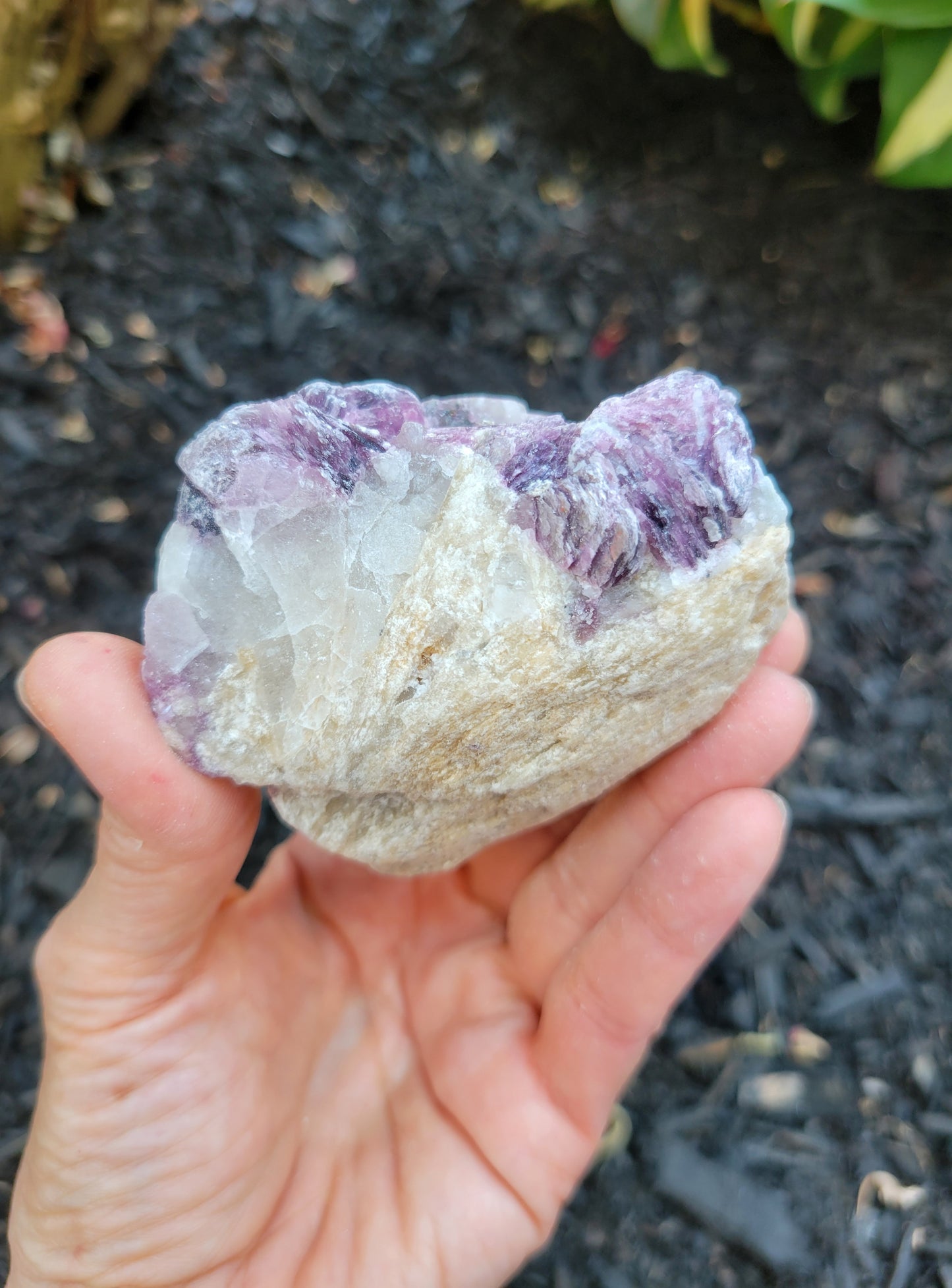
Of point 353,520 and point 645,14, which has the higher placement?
point 645,14

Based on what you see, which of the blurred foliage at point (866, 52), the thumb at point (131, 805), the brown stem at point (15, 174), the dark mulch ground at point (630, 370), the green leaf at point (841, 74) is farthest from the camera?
the brown stem at point (15, 174)

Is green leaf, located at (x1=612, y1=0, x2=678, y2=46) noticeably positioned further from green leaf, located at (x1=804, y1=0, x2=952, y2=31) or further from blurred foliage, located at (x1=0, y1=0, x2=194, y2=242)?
blurred foliage, located at (x1=0, y1=0, x2=194, y2=242)

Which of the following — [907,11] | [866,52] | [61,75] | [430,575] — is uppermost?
[907,11]

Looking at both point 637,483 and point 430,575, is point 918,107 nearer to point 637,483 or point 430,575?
point 637,483

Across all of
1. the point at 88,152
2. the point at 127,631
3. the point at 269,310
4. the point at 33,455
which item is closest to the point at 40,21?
the point at 88,152

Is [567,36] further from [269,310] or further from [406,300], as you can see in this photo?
[269,310]

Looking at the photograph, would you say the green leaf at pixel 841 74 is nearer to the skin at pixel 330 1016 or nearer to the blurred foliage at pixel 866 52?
the blurred foliage at pixel 866 52

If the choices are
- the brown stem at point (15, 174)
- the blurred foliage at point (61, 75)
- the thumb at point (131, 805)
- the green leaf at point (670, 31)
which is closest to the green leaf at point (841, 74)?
the green leaf at point (670, 31)

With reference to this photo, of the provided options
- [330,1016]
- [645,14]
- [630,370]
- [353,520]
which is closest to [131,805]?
[353,520]
